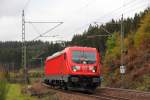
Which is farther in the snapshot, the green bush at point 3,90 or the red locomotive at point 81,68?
the red locomotive at point 81,68

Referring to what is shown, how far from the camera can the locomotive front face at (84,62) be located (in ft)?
110

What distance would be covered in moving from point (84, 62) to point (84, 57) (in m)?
0.45

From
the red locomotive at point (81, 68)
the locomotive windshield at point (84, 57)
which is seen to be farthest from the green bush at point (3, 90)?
the locomotive windshield at point (84, 57)

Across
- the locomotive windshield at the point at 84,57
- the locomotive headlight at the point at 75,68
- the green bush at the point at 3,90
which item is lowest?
the green bush at the point at 3,90

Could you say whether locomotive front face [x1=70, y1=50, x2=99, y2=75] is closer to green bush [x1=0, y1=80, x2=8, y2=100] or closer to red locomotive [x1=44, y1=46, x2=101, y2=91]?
red locomotive [x1=44, y1=46, x2=101, y2=91]

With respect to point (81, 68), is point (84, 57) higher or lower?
higher

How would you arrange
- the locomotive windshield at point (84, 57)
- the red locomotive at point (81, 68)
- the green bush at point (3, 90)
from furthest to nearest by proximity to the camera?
1. the locomotive windshield at point (84, 57)
2. the red locomotive at point (81, 68)
3. the green bush at point (3, 90)

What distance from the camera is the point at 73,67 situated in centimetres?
3350

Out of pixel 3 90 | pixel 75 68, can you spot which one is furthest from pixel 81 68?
pixel 3 90

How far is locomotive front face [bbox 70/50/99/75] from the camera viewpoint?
3347cm

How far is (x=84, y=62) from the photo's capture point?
3366 centimetres

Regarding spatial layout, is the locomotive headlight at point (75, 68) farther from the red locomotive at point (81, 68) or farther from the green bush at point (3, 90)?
the green bush at point (3, 90)

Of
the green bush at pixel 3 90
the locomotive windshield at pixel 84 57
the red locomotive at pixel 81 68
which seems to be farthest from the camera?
the locomotive windshield at pixel 84 57

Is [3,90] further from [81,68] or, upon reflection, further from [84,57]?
[84,57]
